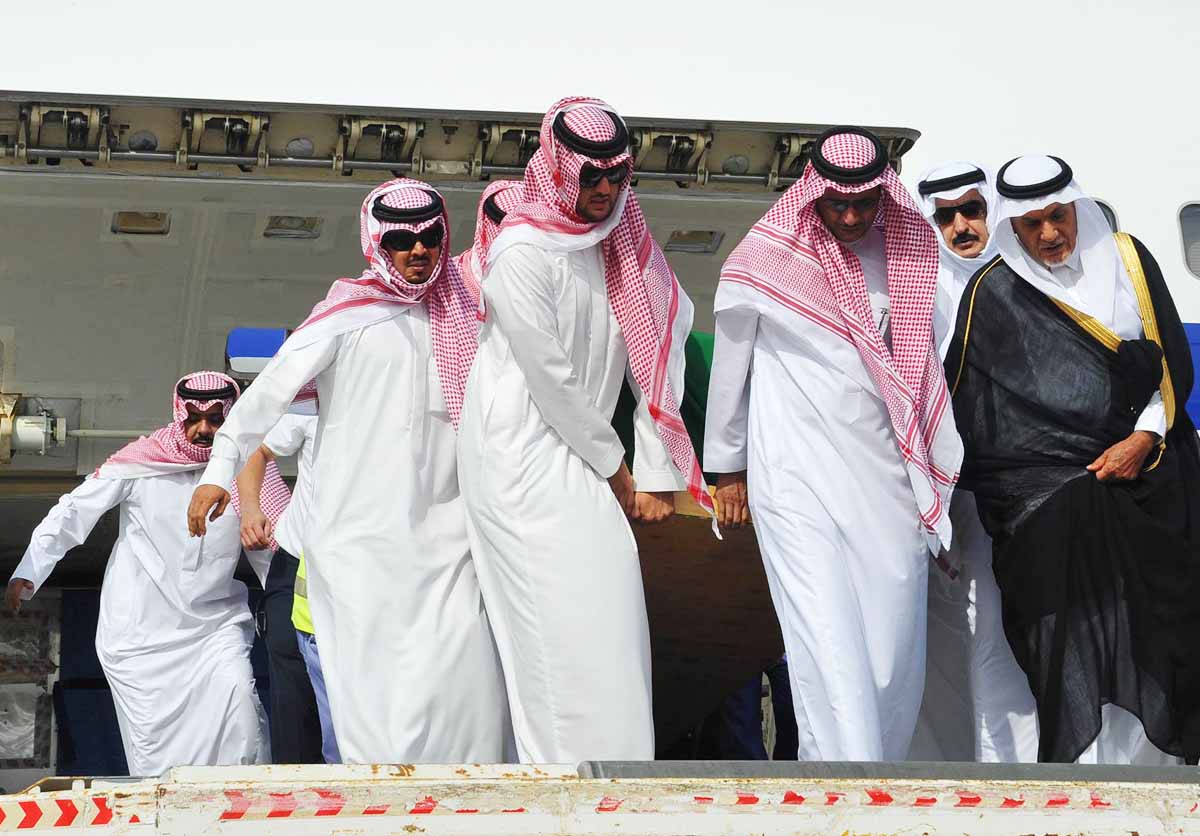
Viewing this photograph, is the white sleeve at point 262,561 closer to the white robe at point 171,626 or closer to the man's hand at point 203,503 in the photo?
the white robe at point 171,626

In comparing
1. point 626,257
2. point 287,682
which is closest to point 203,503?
point 626,257

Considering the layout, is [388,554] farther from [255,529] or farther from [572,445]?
[255,529]

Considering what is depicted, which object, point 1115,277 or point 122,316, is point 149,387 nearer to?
point 122,316

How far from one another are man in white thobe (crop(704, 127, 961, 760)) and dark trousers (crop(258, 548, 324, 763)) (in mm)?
2342

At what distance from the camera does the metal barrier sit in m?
3.14

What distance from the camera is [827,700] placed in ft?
14.9

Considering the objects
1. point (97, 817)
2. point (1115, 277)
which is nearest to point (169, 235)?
point (1115, 277)

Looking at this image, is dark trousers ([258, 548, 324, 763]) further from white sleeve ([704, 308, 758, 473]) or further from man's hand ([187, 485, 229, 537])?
white sleeve ([704, 308, 758, 473])

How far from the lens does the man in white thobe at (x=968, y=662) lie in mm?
4957

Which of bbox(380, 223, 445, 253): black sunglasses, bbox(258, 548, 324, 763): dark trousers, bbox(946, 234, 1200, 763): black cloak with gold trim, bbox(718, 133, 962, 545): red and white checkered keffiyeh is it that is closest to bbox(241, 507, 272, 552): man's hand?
bbox(258, 548, 324, 763): dark trousers

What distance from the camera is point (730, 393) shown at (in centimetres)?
480

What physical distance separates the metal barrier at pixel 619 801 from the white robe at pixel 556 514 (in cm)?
104

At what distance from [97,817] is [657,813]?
2.88ft

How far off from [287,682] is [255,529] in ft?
2.64
